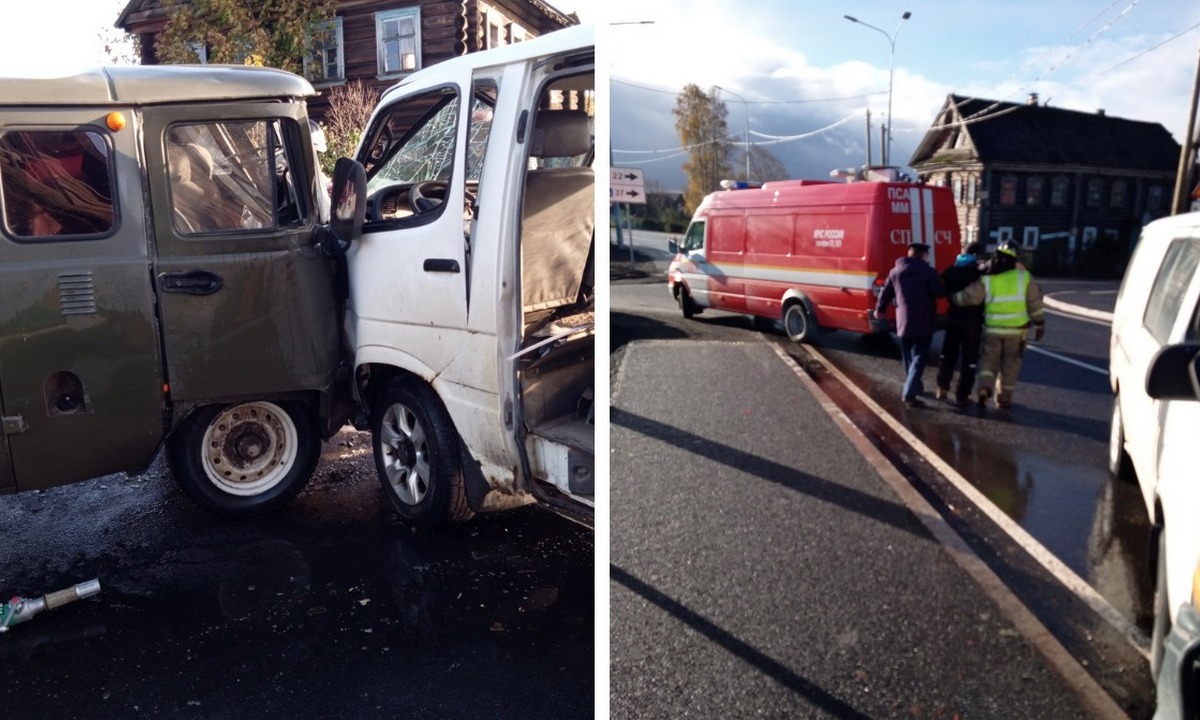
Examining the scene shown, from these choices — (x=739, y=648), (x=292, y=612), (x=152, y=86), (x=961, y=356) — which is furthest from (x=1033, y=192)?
(x=152, y=86)

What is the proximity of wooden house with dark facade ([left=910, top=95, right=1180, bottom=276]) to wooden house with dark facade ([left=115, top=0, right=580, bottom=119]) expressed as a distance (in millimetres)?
1185

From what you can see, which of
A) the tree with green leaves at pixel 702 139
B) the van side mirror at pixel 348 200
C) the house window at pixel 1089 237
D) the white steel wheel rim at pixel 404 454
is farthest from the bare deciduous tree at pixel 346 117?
the house window at pixel 1089 237

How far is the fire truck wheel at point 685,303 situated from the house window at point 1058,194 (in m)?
0.48

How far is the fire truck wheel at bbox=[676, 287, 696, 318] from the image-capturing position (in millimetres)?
1254

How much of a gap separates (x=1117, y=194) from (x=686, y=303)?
56 cm

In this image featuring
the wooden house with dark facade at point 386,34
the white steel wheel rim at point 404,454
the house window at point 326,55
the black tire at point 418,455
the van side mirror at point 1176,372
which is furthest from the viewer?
the white steel wheel rim at point 404,454

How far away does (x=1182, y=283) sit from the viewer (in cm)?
102

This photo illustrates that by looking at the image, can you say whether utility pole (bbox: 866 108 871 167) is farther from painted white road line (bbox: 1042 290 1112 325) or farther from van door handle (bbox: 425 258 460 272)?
van door handle (bbox: 425 258 460 272)

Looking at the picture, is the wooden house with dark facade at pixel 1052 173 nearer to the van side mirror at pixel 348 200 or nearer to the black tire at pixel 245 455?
the van side mirror at pixel 348 200

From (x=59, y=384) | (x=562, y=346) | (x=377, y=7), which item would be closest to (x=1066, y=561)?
(x=562, y=346)

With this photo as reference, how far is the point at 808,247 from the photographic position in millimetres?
1233

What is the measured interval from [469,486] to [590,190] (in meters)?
1.02

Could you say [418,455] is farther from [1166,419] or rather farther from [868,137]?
[1166,419]

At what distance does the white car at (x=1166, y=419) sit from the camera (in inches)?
39.4
